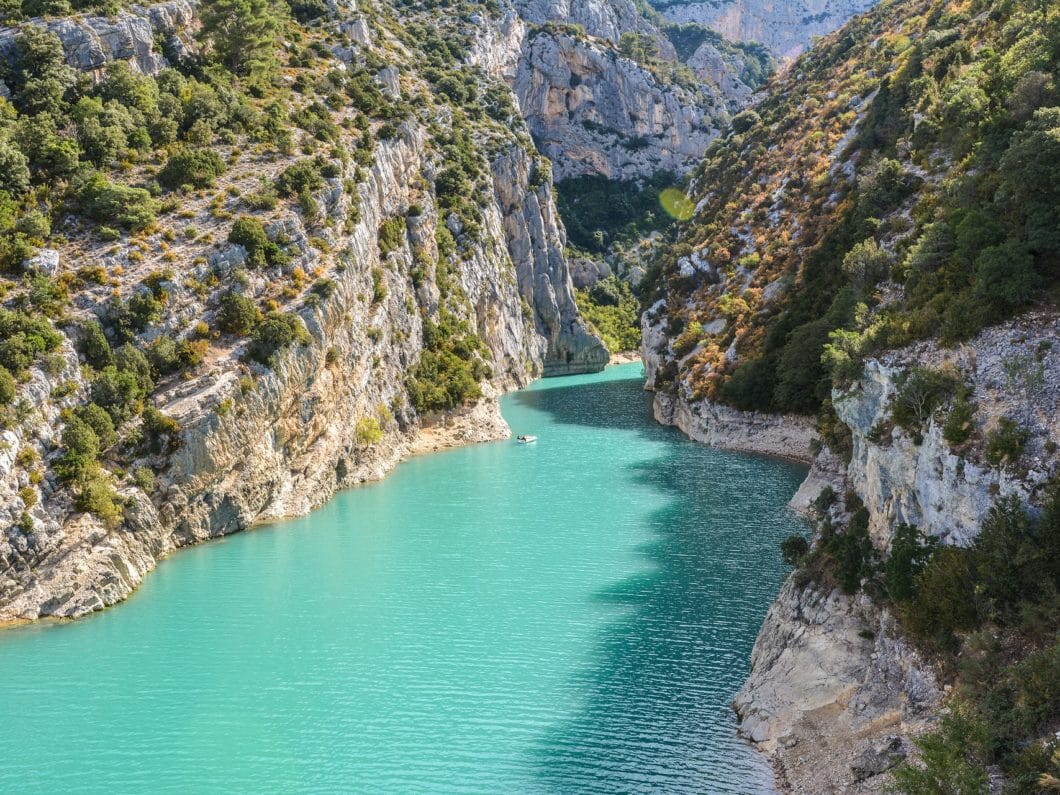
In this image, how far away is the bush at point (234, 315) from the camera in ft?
151

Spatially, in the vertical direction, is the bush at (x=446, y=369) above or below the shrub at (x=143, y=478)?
above

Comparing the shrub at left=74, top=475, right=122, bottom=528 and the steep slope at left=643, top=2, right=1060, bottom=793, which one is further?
the shrub at left=74, top=475, right=122, bottom=528

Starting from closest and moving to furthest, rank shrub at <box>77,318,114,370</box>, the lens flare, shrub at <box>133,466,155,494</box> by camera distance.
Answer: shrub at <box>133,466,155,494</box> → shrub at <box>77,318,114,370</box> → the lens flare

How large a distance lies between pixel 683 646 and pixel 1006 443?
42.6 ft

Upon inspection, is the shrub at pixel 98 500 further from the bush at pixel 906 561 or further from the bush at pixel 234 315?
the bush at pixel 906 561

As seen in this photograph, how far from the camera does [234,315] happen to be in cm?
4609

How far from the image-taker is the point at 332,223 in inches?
2243

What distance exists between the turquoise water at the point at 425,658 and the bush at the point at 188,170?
22.6 m

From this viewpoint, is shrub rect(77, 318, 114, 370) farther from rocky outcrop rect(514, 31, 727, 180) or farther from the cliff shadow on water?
rocky outcrop rect(514, 31, 727, 180)

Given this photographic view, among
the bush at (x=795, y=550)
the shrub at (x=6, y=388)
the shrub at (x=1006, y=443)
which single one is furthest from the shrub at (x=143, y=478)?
the shrub at (x=1006, y=443)

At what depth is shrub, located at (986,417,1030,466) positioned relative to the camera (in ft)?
69.5

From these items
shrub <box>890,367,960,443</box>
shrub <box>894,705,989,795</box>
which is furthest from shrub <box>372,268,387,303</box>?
shrub <box>894,705,989,795</box>

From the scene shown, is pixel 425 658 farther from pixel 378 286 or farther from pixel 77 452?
pixel 378 286

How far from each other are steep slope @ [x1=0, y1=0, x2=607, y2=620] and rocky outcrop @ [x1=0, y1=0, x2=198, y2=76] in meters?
0.27
